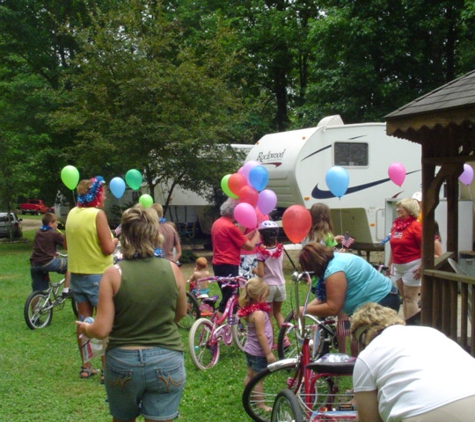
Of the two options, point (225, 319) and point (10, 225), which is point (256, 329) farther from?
point (10, 225)

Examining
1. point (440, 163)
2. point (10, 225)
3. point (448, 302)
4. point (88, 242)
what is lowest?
point (10, 225)

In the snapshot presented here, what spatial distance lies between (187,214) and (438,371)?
19084 millimetres

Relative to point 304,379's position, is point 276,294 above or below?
above

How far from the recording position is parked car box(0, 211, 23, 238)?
87.6 ft

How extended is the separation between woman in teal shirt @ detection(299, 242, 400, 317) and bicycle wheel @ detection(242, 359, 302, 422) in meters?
0.55

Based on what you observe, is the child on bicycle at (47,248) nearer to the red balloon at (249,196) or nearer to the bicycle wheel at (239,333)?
the red balloon at (249,196)

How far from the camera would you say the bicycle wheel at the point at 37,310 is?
882 centimetres

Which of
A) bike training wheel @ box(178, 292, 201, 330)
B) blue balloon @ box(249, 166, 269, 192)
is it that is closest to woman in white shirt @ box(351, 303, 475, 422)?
bike training wheel @ box(178, 292, 201, 330)

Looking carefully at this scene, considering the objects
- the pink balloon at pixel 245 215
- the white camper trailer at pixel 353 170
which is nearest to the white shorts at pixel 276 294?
the pink balloon at pixel 245 215

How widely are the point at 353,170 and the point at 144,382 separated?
11.3 metres

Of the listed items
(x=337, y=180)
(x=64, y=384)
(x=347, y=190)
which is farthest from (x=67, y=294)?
(x=347, y=190)

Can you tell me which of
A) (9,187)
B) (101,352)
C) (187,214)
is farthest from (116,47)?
(101,352)

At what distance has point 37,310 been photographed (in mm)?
8945

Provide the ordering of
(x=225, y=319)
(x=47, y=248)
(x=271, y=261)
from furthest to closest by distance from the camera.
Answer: (x=47, y=248) → (x=225, y=319) → (x=271, y=261)
